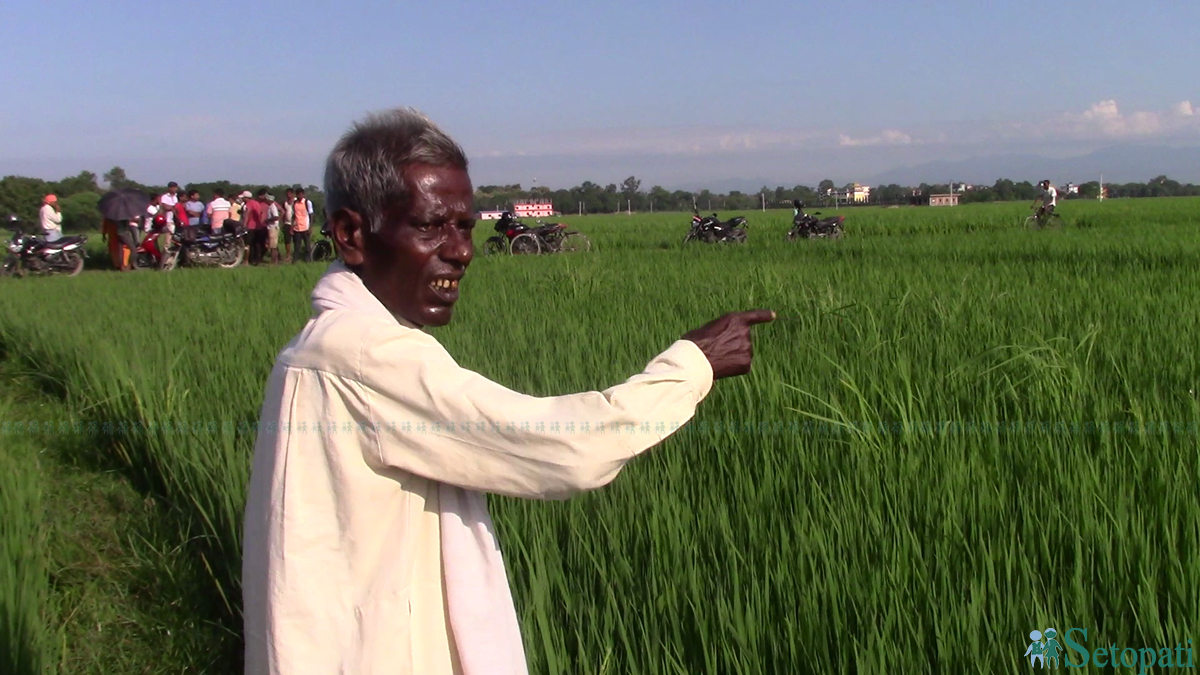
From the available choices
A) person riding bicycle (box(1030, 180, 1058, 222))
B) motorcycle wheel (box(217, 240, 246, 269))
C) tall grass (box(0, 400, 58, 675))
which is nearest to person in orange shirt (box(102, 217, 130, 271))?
motorcycle wheel (box(217, 240, 246, 269))

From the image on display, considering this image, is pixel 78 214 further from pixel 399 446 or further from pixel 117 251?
pixel 399 446

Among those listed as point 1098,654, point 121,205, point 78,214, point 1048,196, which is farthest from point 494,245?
point 78,214

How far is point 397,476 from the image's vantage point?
3.63 feet

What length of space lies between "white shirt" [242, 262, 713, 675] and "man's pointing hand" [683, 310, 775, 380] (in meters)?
0.04

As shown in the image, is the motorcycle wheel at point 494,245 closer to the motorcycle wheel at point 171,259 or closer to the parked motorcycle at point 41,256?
the motorcycle wheel at point 171,259

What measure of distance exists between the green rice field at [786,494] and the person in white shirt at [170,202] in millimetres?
8576

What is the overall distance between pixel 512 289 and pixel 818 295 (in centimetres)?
321

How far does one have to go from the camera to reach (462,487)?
1.13 m

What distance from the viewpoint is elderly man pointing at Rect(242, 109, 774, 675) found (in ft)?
3.42

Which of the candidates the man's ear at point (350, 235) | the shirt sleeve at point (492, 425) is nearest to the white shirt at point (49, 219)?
the man's ear at point (350, 235)

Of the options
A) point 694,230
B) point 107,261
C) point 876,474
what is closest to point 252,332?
point 876,474

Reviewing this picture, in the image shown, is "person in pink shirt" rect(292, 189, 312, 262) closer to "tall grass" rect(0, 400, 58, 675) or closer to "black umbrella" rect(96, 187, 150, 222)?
"black umbrella" rect(96, 187, 150, 222)

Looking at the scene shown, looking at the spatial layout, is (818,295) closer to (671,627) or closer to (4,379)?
(671,627)

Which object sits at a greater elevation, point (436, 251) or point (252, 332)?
point (436, 251)
